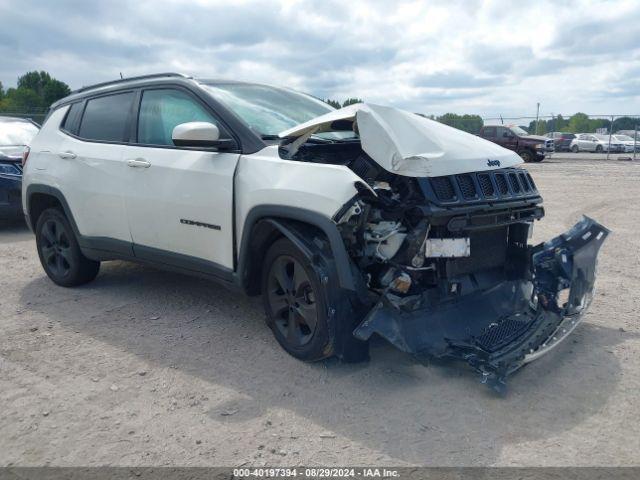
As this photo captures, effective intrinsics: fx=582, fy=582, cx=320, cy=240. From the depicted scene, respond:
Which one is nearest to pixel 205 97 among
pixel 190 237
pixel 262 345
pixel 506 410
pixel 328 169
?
pixel 190 237

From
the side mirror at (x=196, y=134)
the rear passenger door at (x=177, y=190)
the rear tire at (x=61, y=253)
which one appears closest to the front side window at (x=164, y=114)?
the rear passenger door at (x=177, y=190)

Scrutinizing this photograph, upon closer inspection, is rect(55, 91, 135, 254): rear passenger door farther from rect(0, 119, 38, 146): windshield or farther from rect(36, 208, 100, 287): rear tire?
rect(0, 119, 38, 146): windshield

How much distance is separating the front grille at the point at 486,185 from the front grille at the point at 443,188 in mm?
268

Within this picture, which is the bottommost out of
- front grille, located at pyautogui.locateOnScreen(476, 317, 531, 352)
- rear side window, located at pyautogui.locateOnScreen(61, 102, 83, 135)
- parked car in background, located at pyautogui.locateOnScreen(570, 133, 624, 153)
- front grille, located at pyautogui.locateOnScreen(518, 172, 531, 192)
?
front grille, located at pyautogui.locateOnScreen(476, 317, 531, 352)

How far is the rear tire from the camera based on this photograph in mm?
5613

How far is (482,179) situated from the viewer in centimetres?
376

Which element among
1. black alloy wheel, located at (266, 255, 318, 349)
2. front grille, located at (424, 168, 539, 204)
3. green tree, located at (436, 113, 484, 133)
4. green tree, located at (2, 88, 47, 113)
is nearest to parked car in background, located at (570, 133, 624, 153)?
green tree, located at (436, 113, 484, 133)

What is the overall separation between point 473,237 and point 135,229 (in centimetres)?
272

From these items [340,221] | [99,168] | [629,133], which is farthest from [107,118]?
[629,133]

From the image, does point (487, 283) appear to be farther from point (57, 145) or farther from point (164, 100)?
point (57, 145)

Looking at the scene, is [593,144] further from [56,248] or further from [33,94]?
[33,94]

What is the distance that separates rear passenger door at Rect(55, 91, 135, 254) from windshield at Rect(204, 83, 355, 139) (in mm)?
1003

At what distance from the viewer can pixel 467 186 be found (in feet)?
12.0

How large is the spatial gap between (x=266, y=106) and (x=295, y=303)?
1.71m
